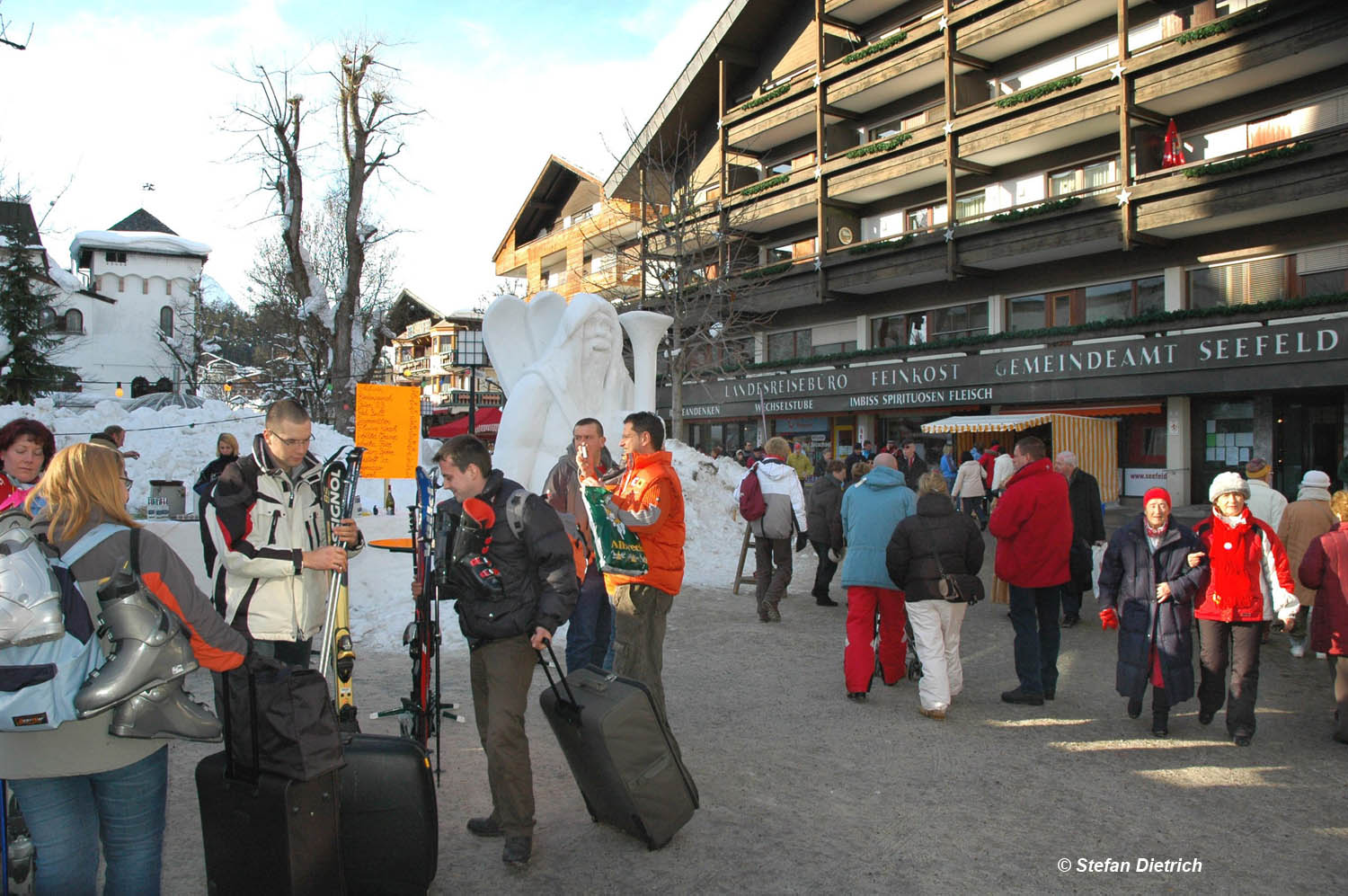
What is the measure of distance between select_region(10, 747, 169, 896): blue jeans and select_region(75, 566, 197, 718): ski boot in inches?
12.9

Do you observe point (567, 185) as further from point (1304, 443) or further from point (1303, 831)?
point (1303, 831)

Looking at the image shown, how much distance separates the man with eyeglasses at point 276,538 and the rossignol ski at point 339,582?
0.16 feet

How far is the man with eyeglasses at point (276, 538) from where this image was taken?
3938 millimetres

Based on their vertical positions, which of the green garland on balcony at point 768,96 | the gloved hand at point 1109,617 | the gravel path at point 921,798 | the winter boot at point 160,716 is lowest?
the gravel path at point 921,798

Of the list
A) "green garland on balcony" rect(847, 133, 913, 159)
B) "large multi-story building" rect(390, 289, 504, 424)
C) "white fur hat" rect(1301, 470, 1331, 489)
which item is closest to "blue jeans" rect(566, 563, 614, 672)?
"white fur hat" rect(1301, 470, 1331, 489)

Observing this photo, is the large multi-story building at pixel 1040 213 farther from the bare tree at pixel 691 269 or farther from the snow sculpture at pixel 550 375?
the snow sculpture at pixel 550 375

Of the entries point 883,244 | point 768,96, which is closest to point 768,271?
point 883,244

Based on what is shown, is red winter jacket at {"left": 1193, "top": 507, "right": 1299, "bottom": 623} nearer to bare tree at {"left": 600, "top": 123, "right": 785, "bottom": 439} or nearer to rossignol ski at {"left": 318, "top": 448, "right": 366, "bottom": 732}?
rossignol ski at {"left": 318, "top": 448, "right": 366, "bottom": 732}

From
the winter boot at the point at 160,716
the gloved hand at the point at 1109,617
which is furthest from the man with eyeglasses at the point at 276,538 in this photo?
the gloved hand at the point at 1109,617

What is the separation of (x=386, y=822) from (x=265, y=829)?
19.6 inches

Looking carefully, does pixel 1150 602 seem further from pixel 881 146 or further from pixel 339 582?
pixel 881 146

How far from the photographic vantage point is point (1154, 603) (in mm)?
5555

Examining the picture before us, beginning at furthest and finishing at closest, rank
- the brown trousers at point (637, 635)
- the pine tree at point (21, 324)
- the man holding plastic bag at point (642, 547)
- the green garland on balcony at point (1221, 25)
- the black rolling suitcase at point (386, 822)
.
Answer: the pine tree at point (21, 324) → the green garland on balcony at point (1221, 25) → the brown trousers at point (637, 635) → the man holding plastic bag at point (642, 547) → the black rolling suitcase at point (386, 822)

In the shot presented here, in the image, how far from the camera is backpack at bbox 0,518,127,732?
2.37 metres
